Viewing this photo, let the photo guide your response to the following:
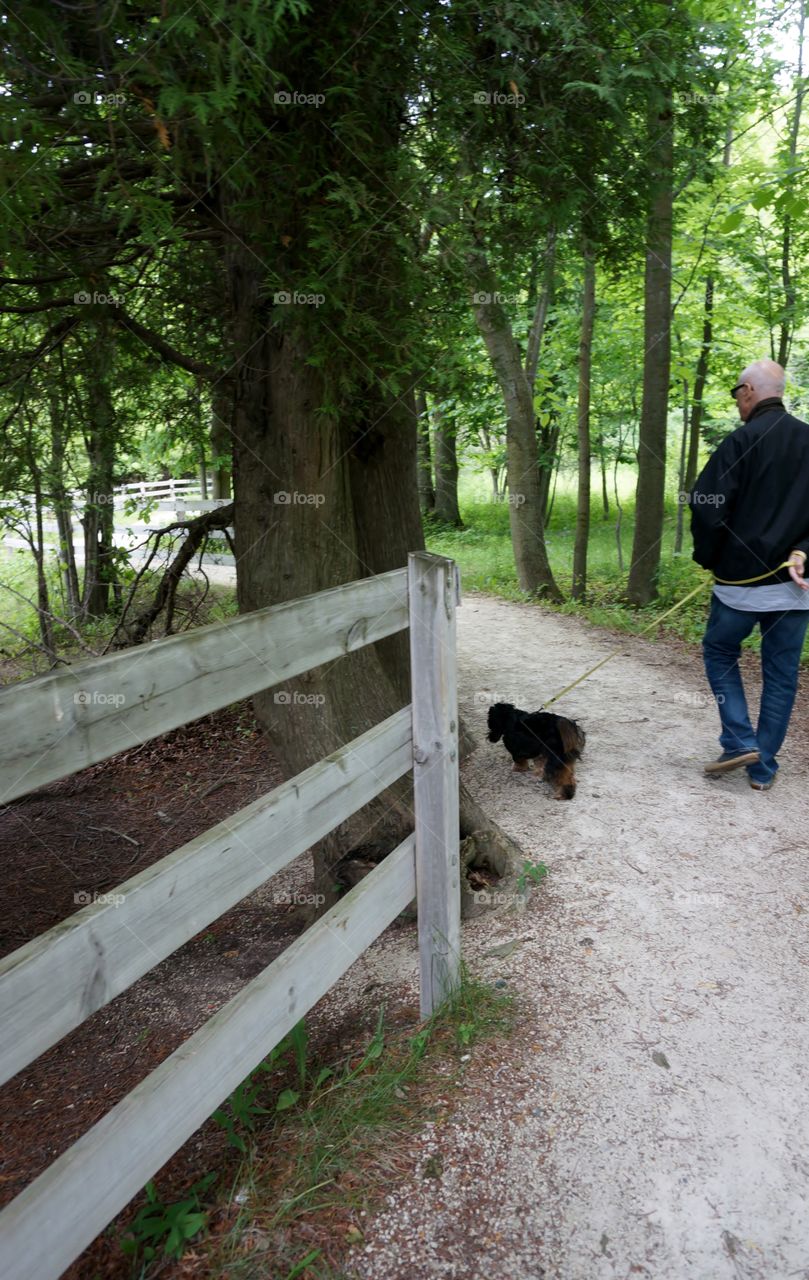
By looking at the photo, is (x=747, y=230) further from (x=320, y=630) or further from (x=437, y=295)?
(x=320, y=630)

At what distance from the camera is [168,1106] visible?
185 centimetres

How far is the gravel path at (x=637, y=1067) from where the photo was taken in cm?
221

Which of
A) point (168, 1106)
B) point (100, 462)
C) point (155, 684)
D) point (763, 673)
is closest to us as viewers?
point (155, 684)

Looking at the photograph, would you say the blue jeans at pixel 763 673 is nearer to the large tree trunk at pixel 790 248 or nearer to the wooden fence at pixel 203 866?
the wooden fence at pixel 203 866

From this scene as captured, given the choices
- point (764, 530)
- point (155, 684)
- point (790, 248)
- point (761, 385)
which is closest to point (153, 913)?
point (155, 684)

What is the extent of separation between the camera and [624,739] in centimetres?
617

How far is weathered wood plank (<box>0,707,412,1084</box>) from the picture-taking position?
4.67 ft

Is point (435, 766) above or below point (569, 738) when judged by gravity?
above

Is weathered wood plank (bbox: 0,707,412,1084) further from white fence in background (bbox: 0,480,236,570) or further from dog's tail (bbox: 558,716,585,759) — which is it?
white fence in background (bbox: 0,480,236,570)

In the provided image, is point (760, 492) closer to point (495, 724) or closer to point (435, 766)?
point (495, 724)

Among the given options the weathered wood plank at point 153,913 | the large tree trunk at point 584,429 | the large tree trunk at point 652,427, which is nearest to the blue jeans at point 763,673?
the weathered wood plank at point 153,913

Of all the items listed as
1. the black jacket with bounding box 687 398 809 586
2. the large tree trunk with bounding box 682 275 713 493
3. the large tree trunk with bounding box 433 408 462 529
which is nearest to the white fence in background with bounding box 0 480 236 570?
the black jacket with bounding box 687 398 809 586

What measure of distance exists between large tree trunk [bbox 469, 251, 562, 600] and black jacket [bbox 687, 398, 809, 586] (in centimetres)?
600

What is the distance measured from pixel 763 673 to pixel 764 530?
84cm
